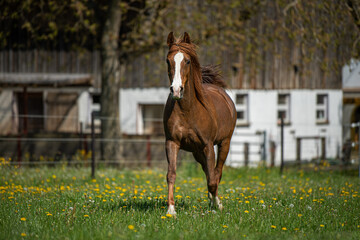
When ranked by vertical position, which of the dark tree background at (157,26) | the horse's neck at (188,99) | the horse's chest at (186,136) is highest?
the dark tree background at (157,26)

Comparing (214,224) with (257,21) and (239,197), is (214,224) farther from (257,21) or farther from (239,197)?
(257,21)

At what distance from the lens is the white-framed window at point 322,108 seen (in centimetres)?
2235

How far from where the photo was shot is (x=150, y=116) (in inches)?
806

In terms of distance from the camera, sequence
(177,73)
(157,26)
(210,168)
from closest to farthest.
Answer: (177,73) → (210,168) → (157,26)

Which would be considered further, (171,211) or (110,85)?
(110,85)

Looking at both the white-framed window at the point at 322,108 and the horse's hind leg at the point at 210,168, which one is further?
the white-framed window at the point at 322,108

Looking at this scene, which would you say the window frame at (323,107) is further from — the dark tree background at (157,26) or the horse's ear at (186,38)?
the horse's ear at (186,38)

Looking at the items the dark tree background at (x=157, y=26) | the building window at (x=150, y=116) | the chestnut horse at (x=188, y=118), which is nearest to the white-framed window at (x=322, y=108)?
the dark tree background at (x=157, y=26)

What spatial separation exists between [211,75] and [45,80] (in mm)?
13055

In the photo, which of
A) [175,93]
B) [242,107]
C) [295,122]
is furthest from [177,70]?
[295,122]

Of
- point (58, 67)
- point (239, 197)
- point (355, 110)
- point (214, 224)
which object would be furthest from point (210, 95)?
point (355, 110)

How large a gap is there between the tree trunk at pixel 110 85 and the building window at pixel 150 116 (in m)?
5.32

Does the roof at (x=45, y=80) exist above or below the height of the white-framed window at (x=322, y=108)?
above

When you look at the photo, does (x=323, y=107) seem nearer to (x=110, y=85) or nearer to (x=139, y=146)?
(x=139, y=146)
